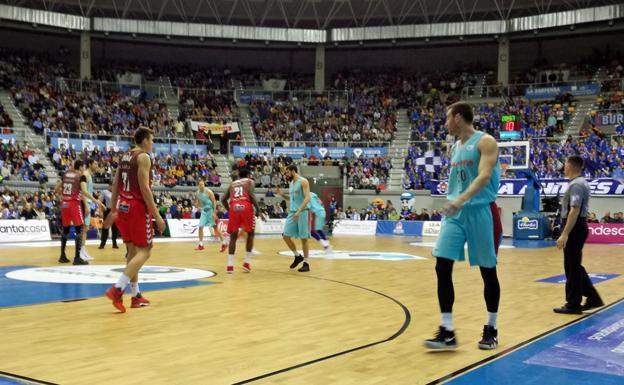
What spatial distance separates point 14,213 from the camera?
72.6 feet

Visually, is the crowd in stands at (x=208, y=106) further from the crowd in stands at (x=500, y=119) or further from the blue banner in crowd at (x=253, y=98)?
the crowd in stands at (x=500, y=119)

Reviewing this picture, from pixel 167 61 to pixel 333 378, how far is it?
1729 inches

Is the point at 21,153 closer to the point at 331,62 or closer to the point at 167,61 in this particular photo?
the point at 167,61

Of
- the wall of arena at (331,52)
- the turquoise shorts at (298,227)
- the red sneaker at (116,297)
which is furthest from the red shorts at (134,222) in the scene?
the wall of arena at (331,52)

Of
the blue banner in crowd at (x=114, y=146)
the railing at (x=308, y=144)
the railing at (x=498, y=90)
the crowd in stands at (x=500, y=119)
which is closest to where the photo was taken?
the blue banner in crowd at (x=114, y=146)

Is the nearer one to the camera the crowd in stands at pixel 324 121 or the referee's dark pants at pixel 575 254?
the referee's dark pants at pixel 575 254

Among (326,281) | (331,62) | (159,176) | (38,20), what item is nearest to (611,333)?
(326,281)

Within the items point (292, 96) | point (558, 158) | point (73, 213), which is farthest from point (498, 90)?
point (73, 213)

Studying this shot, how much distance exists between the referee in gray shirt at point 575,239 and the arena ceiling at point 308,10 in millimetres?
34846

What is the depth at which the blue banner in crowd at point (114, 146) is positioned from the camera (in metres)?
30.3

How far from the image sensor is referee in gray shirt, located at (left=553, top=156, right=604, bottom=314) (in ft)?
23.7

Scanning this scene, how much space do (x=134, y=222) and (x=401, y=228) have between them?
22088 millimetres

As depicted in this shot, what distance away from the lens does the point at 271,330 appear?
5.98 metres

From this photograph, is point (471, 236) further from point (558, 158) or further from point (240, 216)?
point (558, 158)
